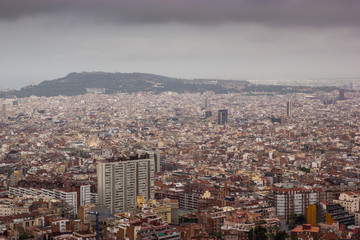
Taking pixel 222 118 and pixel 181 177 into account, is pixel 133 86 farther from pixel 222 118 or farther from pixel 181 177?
pixel 181 177

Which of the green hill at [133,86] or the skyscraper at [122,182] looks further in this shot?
the green hill at [133,86]

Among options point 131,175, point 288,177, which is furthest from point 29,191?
point 288,177

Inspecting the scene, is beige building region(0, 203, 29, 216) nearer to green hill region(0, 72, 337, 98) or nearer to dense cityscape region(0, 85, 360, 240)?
dense cityscape region(0, 85, 360, 240)

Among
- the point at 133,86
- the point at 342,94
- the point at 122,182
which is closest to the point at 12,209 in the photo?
the point at 122,182

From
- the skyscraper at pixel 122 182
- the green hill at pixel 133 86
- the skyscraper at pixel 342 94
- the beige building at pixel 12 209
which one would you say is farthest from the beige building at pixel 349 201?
the green hill at pixel 133 86

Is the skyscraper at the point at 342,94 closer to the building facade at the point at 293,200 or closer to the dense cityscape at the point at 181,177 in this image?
the dense cityscape at the point at 181,177

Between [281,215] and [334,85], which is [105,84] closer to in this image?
[334,85]

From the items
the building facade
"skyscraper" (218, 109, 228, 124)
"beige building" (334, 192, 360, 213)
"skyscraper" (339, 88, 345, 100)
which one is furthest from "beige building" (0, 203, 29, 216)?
"skyscraper" (339, 88, 345, 100)
